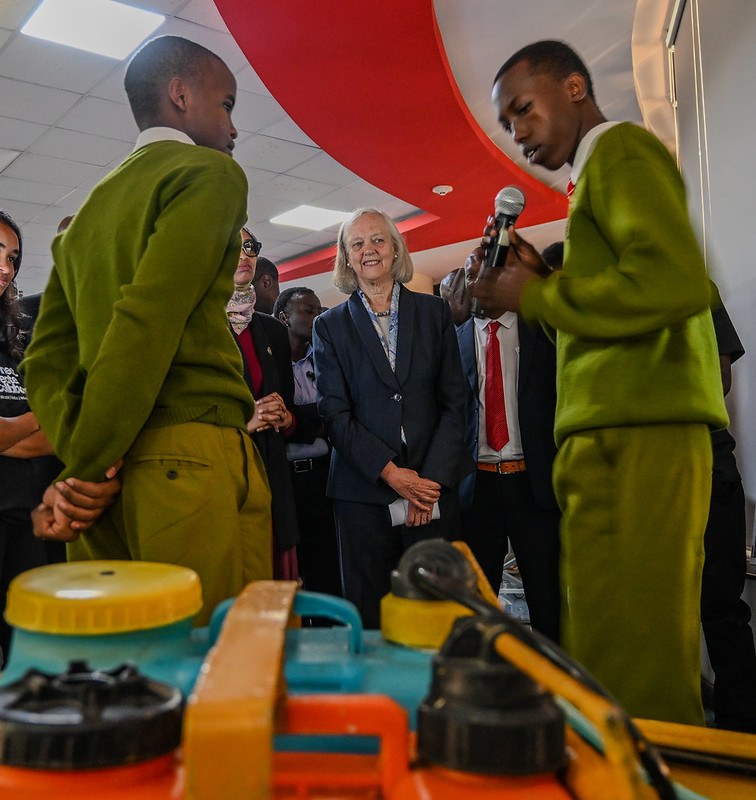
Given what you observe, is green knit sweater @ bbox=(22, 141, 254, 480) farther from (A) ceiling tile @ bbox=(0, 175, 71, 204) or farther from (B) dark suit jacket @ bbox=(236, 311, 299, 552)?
(A) ceiling tile @ bbox=(0, 175, 71, 204)

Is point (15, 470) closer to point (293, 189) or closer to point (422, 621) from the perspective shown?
point (422, 621)

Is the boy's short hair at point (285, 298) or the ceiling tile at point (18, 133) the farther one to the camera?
the ceiling tile at point (18, 133)

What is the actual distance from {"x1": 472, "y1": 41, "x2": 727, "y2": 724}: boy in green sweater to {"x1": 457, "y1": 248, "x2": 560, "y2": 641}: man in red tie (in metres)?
0.74

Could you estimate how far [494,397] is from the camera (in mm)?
2225

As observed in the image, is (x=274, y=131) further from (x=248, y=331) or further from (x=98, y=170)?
(x=248, y=331)

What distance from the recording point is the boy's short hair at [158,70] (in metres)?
1.35

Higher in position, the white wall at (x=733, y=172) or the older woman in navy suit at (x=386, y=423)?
the white wall at (x=733, y=172)

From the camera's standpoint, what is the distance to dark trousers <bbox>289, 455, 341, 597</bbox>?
272 centimetres

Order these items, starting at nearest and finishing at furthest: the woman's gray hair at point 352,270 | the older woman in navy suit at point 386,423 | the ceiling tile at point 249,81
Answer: the older woman in navy suit at point 386,423
the woman's gray hair at point 352,270
the ceiling tile at point 249,81

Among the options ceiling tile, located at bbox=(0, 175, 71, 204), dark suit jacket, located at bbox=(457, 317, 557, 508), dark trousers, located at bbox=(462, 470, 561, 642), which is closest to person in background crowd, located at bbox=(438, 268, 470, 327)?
dark suit jacket, located at bbox=(457, 317, 557, 508)

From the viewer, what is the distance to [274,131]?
221 inches

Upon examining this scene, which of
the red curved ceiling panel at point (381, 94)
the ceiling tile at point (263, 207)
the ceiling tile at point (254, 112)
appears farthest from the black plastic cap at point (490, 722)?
the ceiling tile at point (263, 207)

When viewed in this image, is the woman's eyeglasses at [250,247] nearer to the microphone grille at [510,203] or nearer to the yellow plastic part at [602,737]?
the microphone grille at [510,203]

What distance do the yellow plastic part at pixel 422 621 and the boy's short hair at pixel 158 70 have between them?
117 centimetres
